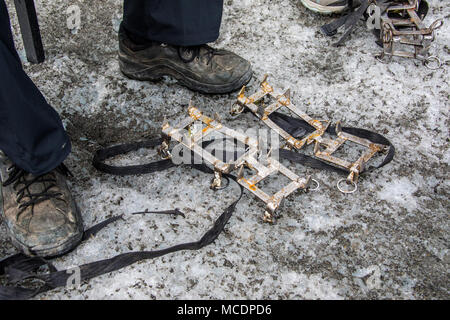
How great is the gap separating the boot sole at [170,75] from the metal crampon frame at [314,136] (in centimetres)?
15

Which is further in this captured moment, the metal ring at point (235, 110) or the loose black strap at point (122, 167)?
the metal ring at point (235, 110)

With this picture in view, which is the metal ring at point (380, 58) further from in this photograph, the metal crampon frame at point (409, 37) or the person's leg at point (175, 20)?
the person's leg at point (175, 20)

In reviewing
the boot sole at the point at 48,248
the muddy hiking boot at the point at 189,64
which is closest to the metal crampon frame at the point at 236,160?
the muddy hiking boot at the point at 189,64

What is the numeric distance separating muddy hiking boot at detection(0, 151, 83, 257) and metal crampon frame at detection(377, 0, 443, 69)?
230cm

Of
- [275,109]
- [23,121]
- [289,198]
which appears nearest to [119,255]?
[23,121]

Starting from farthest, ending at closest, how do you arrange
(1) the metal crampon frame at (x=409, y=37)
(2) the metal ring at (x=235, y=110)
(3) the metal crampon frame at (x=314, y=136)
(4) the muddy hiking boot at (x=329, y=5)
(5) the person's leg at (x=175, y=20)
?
1. (4) the muddy hiking boot at (x=329, y=5)
2. (1) the metal crampon frame at (x=409, y=37)
3. (2) the metal ring at (x=235, y=110)
4. (5) the person's leg at (x=175, y=20)
5. (3) the metal crampon frame at (x=314, y=136)

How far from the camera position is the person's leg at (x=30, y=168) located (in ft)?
6.27

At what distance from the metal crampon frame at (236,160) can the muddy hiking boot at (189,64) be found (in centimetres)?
30

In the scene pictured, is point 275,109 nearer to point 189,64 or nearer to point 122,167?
point 189,64

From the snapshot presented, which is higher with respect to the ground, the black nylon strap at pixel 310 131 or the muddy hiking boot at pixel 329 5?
the muddy hiking boot at pixel 329 5

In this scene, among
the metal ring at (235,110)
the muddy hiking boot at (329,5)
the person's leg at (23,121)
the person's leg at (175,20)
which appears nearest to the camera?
the person's leg at (23,121)

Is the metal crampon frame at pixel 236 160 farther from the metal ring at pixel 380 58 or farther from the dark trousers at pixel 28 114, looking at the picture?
the metal ring at pixel 380 58

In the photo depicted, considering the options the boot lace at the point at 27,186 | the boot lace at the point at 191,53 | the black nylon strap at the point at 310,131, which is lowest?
the black nylon strap at the point at 310,131

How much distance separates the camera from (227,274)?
2.03 meters
